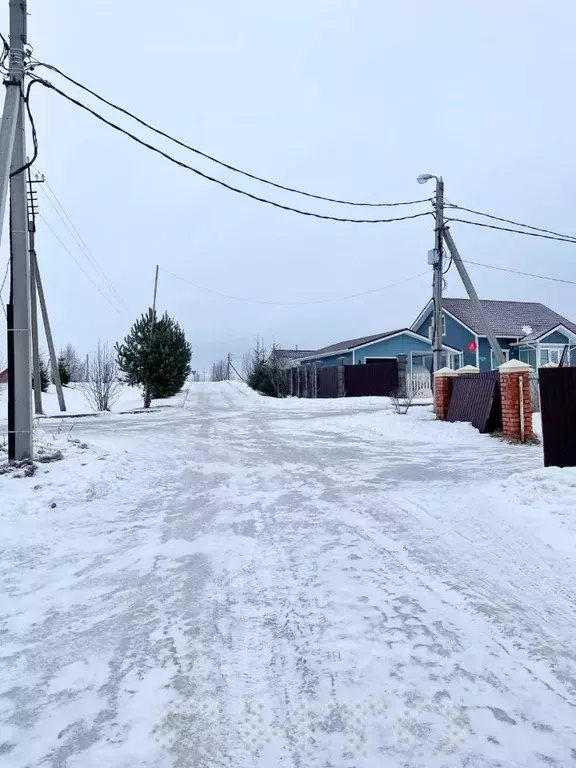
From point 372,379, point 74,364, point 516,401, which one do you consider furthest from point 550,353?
point 74,364

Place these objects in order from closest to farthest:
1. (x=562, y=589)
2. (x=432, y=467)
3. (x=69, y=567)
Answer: (x=562, y=589) → (x=69, y=567) → (x=432, y=467)

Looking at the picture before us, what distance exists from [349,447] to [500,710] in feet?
30.3

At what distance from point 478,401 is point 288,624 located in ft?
37.8

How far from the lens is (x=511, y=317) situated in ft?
112

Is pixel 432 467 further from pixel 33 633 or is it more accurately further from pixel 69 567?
pixel 33 633

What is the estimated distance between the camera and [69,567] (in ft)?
14.4

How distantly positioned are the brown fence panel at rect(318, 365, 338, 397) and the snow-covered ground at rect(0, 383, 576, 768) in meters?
23.0

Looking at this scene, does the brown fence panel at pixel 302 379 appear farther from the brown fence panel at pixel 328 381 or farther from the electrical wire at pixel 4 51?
the electrical wire at pixel 4 51

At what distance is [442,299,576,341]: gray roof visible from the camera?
105ft

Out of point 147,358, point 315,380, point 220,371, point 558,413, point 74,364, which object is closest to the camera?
point 558,413

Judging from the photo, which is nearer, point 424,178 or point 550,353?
point 424,178

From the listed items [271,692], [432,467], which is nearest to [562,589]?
[271,692]

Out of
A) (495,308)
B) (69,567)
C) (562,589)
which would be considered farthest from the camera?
(495,308)

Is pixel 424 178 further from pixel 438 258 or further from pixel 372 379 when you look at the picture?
pixel 372 379
